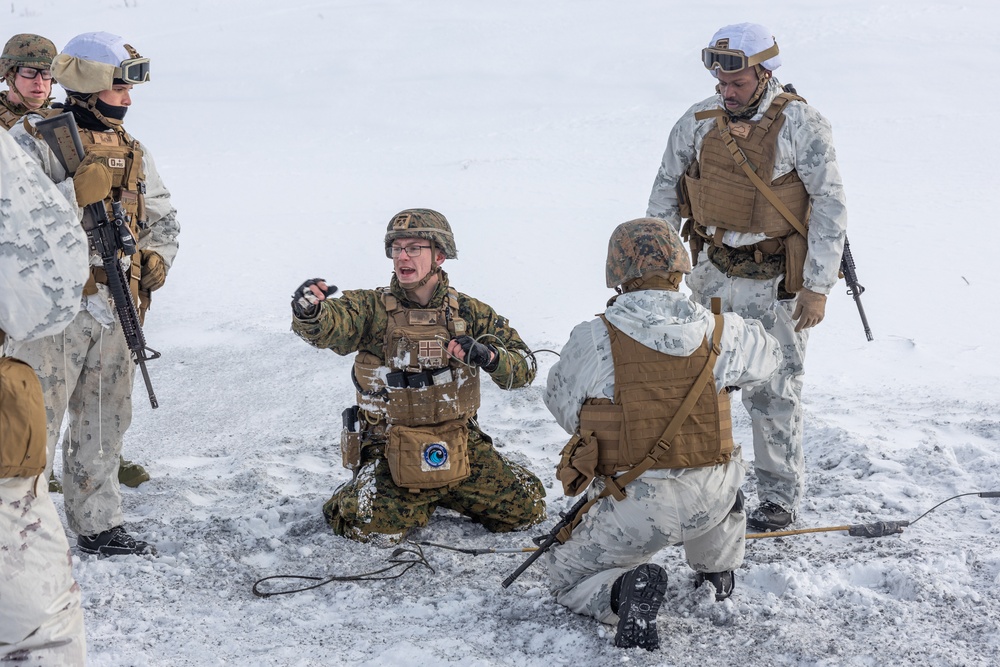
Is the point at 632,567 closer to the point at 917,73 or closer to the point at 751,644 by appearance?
the point at 751,644

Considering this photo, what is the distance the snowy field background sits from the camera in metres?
3.95

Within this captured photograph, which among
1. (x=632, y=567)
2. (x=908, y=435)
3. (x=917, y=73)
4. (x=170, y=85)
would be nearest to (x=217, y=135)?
(x=170, y=85)

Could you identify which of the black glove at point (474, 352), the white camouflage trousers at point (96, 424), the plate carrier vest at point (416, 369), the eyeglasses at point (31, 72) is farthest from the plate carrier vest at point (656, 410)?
the eyeglasses at point (31, 72)

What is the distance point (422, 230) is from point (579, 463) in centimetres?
150

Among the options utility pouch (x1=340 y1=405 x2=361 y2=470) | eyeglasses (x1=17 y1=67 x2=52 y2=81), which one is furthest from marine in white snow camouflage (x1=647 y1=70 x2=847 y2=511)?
eyeglasses (x1=17 y1=67 x2=52 y2=81)

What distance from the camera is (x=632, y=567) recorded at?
399 centimetres

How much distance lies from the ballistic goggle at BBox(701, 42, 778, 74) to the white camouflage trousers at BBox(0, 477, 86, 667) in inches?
132

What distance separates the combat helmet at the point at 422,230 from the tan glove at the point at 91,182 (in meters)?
1.25

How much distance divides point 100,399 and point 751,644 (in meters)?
2.92

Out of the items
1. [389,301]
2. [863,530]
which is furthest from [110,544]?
[863,530]

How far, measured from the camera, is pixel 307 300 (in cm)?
449

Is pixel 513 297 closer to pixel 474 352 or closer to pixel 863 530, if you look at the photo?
pixel 474 352

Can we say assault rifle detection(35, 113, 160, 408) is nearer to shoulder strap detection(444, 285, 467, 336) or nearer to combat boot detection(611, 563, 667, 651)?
shoulder strap detection(444, 285, 467, 336)

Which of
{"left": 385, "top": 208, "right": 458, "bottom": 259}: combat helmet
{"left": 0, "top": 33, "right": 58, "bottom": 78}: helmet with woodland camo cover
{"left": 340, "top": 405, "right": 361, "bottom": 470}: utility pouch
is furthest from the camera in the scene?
{"left": 0, "top": 33, "right": 58, "bottom": 78}: helmet with woodland camo cover
